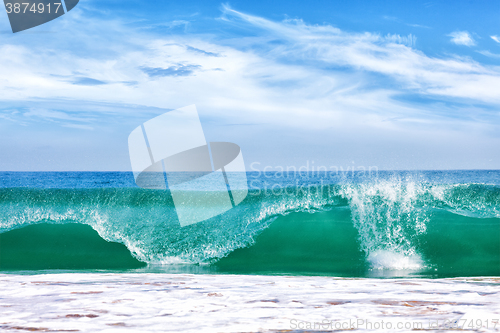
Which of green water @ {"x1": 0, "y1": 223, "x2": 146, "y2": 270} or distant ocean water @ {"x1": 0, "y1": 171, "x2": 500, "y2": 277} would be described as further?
green water @ {"x1": 0, "y1": 223, "x2": 146, "y2": 270}

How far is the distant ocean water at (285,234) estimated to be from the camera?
6.36 meters

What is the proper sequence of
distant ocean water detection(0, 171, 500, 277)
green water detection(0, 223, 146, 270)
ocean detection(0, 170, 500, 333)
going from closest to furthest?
ocean detection(0, 170, 500, 333)
distant ocean water detection(0, 171, 500, 277)
green water detection(0, 223, 146, 270)

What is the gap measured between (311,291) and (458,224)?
592 cm

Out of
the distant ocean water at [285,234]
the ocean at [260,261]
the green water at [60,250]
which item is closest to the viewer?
the ocean at [260,261]

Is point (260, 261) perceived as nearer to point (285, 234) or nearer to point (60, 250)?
point (285, 234)

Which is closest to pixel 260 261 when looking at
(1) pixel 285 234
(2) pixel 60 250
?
(1) pixel 285 234

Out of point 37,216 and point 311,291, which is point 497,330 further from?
point 37,216

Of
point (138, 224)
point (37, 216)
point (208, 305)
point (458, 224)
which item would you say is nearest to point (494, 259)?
point (458, 224)

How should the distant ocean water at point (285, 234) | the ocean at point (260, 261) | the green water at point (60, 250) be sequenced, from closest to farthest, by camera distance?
the ocean at point (260, 261), the distant ocean water at point (285, 234), the green water at point (60, 250)

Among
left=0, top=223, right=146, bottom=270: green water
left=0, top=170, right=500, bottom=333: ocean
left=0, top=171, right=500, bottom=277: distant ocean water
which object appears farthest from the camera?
left=0, top=223, right=146, bottom=270: green water

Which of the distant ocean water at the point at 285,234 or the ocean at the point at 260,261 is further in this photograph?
the distant ocean water at the point at 285,234

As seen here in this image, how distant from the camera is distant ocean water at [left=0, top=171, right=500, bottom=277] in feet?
20.9

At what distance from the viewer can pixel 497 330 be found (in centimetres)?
185

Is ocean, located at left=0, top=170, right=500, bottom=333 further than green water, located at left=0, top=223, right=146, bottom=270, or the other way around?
green water, located at left=0, top=223, right=146, bottom=270
